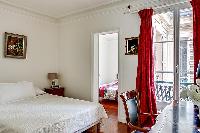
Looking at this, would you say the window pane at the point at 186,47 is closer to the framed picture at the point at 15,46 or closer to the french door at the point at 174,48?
the french door at the point at 174,48

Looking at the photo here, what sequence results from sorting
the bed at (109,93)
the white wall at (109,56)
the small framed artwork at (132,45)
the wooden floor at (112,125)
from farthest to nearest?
the white wall at (109,56) → the bed at (109,93) → the small framed artwork at (132,45) → the wooden floor at (112,125)

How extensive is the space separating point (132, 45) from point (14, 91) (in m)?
2.58

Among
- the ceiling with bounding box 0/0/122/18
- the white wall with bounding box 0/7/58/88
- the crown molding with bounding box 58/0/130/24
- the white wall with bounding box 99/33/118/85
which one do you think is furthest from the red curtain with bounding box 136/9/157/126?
the white wall with bounding box 99/33/118/85

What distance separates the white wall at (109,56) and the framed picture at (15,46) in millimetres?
3647

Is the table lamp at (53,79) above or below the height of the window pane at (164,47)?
below

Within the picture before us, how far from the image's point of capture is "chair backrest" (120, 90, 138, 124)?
6.05ft

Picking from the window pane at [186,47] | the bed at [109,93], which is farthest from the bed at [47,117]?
the bed at [109,93]

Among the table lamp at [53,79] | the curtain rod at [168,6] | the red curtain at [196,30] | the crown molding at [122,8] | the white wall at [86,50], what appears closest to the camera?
the red curtain at [196,30]

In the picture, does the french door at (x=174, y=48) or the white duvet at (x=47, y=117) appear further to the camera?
the french door at (x=174, y=48)

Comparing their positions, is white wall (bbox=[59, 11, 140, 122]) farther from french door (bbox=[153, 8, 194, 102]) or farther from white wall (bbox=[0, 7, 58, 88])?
french door (bbox=[153, 8, 194, 102])

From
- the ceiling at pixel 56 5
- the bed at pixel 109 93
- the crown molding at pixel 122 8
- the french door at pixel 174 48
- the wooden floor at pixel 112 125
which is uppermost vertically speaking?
the ceiling at pixel 56 5

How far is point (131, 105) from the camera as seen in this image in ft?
6.48

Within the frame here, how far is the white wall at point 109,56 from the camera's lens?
24.3ft

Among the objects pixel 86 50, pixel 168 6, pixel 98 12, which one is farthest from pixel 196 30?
pixel 86 50
